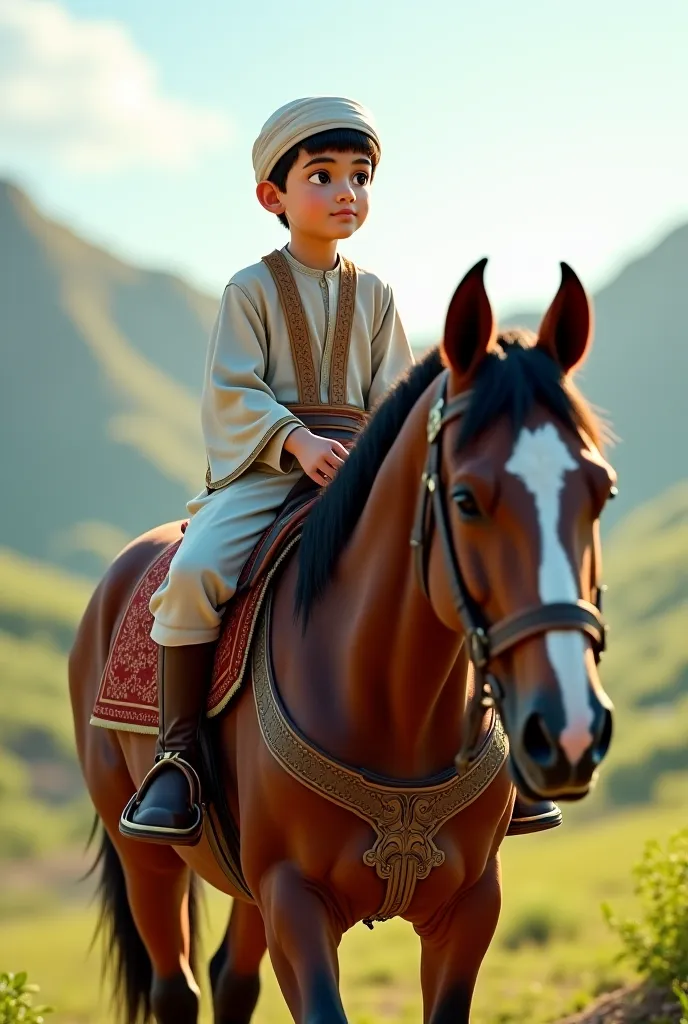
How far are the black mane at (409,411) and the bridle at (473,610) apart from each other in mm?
82

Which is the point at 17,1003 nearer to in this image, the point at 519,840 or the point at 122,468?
the point at 519,840

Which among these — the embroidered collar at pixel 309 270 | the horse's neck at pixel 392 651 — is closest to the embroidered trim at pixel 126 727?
the horse's neck at pixel 392 651

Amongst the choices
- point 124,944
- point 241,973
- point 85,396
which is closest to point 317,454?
point 241,973

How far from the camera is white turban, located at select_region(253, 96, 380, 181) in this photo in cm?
367

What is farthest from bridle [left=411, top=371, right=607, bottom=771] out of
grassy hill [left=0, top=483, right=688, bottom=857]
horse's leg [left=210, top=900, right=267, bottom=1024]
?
grassy hill [left=0, top=483, right=688, bottom=857]

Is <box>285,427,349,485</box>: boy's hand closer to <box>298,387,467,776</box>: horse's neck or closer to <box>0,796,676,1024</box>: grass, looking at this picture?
<box>298,387,467,776</box>: horse's neck

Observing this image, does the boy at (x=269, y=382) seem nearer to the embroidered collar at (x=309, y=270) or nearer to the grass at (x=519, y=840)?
the embroidered collar at (x=309, y=270)

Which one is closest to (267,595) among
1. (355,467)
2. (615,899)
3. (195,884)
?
(355,467)

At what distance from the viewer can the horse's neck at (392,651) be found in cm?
288

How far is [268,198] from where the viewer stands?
3918mm

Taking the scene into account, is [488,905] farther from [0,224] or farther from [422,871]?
[0,224]

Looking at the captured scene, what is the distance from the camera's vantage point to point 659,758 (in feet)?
64.7

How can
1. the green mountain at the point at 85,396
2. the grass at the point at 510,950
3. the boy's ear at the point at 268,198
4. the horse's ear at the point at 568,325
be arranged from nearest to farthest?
1. the horse's ear at the point at 568,325
2. the boy's ear at the point at 268,198
3. the grass at the point at 510,950
4. the green mountain at the point at 85,396

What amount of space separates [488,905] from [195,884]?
2187 mm
